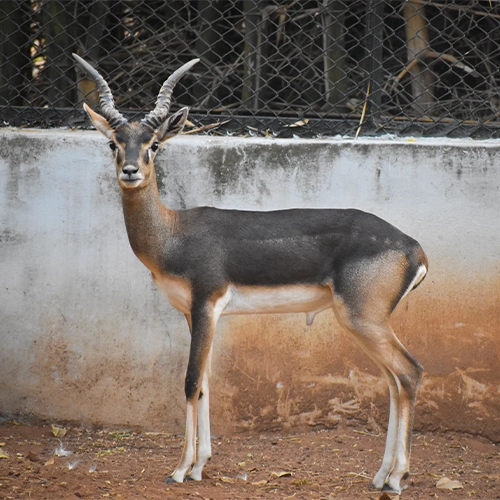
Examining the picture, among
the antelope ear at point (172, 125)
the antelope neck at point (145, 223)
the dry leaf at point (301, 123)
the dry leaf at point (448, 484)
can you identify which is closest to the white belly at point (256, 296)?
the antelope neck at point (145, 223)

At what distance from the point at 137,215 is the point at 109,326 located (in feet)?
4.16

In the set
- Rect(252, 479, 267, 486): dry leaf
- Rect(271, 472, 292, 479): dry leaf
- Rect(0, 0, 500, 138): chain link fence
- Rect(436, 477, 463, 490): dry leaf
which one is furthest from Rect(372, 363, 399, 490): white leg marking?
Rect(0, 0, 500, 138): chain link fence

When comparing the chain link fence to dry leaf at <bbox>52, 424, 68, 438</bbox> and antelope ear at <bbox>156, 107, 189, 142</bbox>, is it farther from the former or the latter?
dry leaf at <bbox>52, 424, 68, 438</bbox>

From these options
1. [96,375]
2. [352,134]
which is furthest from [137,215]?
[352,134]

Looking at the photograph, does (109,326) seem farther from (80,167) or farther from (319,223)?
(319,223)

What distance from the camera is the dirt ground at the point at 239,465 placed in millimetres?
4879

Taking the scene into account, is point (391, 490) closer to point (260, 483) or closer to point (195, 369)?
point (260, 483)

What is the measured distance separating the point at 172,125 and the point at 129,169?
0.51 meters

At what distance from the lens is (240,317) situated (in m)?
6.08

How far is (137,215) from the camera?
5.15 meters

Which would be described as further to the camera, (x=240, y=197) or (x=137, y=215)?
(x=240, y=197)

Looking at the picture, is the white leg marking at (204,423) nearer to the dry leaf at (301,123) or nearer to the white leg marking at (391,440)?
the white leg marking at (391,440)

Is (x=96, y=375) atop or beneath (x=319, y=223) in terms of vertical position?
beneath

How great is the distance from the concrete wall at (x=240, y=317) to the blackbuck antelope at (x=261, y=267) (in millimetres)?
801
